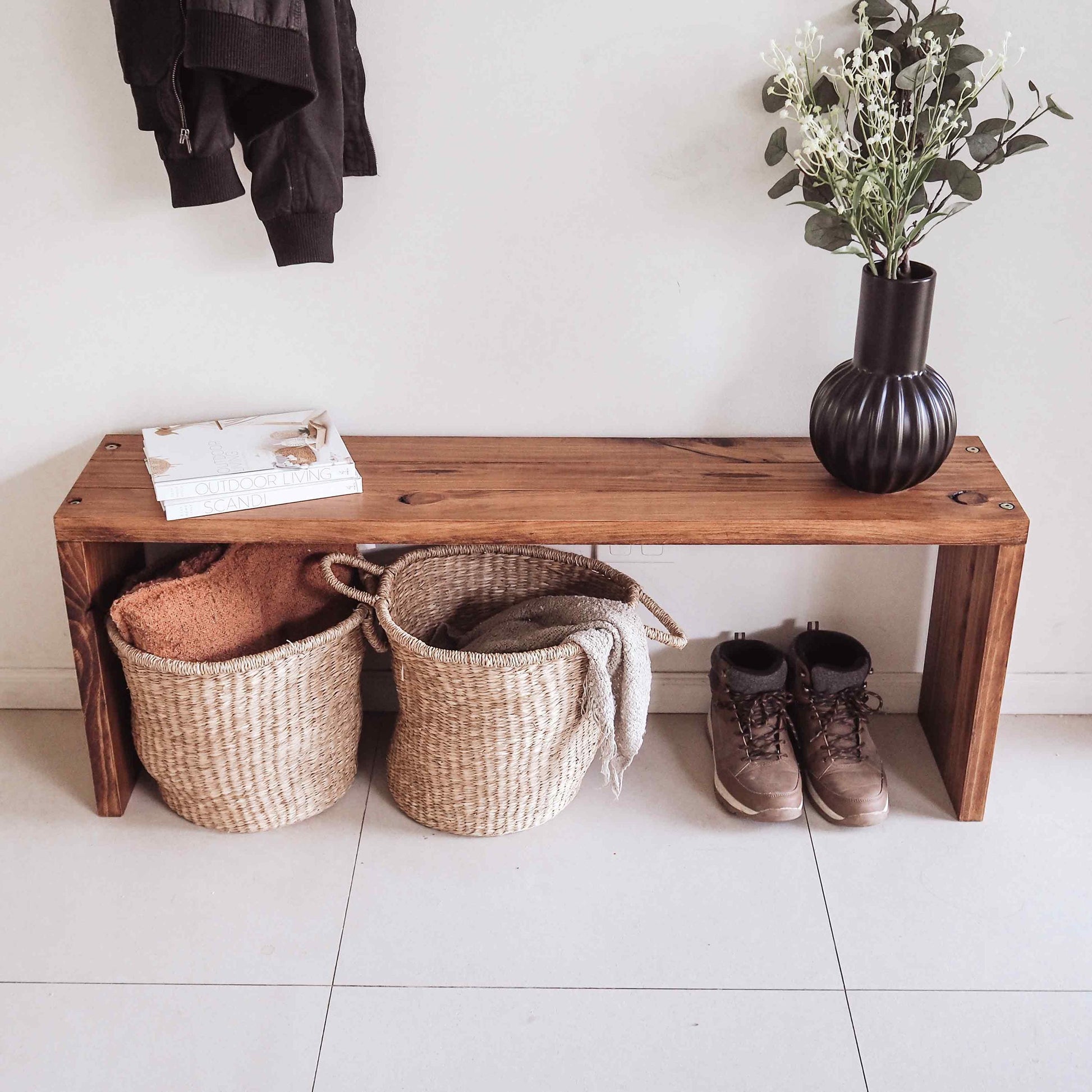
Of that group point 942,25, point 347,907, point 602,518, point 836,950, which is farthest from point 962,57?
Answer: point 347,907

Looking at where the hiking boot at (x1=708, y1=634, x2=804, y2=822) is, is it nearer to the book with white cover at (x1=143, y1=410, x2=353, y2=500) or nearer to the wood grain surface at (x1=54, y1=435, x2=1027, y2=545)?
the wood grain surface at (x1=54, y1=435, x2=1027, y2=545)

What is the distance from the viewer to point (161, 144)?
1.56 metres

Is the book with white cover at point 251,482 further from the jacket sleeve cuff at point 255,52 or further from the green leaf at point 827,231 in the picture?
the green leaf at point 827,231

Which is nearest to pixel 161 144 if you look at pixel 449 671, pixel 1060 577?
pixel 449 671

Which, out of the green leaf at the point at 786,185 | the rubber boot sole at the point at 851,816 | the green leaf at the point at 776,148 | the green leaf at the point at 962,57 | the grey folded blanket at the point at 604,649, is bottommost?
the rubber boot sole at the point at 851,816

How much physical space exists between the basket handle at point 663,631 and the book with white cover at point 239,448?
52 cm

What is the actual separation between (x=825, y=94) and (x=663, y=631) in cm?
83

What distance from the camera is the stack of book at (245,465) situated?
5.66 ft

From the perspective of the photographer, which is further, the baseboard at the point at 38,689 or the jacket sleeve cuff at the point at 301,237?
the baseboard at the point at 38,689

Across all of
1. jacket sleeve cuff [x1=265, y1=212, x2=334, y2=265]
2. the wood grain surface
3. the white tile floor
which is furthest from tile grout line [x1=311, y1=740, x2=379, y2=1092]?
jacket sleeve cuff [x1=265, y1=212, x2=334, y2=265]

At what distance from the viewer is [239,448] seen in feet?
5.98

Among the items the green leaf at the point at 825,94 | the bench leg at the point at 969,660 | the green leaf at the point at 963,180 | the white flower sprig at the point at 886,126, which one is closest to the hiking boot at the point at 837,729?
the bench leg at the point at 969,660

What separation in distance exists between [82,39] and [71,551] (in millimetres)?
745

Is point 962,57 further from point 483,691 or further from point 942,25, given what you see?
point 483,691
